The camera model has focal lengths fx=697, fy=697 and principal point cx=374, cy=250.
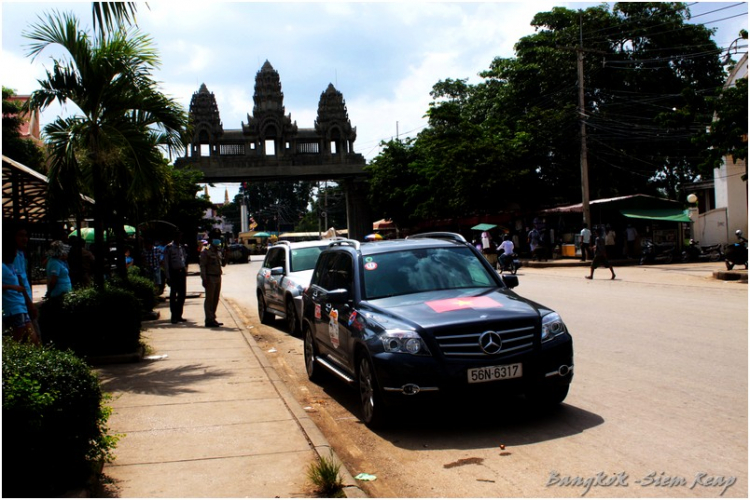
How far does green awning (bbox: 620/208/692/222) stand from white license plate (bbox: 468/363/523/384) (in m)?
27.3

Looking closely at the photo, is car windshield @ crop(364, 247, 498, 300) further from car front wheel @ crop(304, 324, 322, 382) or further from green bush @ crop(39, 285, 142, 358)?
green bush @ crop(39, 285, 142, 358)

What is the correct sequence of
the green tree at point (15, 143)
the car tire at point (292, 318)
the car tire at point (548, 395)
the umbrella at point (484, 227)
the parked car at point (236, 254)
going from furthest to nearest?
the parked car at point (236, 254), the umbrella at point (484, 227), the green tree at point (15, 143), the car tire at point (292, 318), the car tire at point (548, 395)

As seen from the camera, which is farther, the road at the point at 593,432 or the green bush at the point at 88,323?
the green bush at the point at 88,323

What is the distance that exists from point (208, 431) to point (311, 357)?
273 centimetres

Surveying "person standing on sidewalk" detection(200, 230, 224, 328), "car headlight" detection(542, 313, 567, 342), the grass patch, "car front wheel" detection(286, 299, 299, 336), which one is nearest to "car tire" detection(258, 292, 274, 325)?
"person standing on sidewalk" detection(200, 230, 224, 328)

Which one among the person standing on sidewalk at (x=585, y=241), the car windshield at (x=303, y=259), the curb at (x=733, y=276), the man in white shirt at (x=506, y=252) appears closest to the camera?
the car windshield at (x=303, y=259)

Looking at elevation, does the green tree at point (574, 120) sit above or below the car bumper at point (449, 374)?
above

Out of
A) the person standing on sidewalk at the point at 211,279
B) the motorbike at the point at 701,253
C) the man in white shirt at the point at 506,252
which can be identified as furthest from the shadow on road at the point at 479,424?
the motorbike at the point at 701,253

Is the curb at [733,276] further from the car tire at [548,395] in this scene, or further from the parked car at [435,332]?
the car tire at [548,395]

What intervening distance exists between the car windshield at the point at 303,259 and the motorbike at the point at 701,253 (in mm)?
22576

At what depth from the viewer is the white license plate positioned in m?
5.74

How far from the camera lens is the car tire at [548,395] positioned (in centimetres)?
605

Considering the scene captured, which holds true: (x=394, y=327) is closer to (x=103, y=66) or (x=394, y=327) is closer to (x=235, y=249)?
(x=103, y=66)

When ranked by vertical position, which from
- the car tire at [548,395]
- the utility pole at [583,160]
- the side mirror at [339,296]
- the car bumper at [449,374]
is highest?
the utility pole at [583,160]
